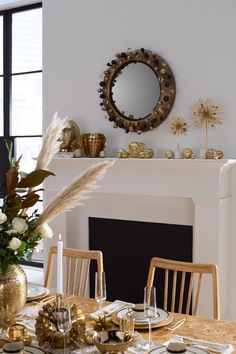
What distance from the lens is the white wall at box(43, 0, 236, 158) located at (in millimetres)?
3641

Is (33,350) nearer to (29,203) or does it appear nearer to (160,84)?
(29,203)

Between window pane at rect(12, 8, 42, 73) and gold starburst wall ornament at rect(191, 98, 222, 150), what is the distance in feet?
6.88

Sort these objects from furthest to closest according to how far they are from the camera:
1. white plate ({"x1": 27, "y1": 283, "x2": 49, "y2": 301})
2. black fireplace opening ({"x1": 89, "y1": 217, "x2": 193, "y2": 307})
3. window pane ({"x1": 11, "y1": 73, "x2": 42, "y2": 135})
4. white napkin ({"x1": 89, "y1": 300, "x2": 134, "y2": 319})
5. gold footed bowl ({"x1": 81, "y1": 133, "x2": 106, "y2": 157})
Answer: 1. window pane ({"x1": 11, "y1": 73, "x2": 42, "y2": 135})
2. gold footed bowl ({"x1": 81, "y1": 133, "x2": 106, "y2": 157})
3. black fireplace opening ({"x1": 89, "y1": 217, "x2": 193, "y2": 307})
4. white plate ({"x1": 27, "y1": 283, "x2": 49, "y2": 301})
5. white napkin ({"x1": 89, "y1": 300, "x2": 134, "y2": 319})

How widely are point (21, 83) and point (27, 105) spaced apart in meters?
0.26

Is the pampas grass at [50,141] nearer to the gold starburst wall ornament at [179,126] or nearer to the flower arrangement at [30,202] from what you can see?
the flower arrangement at [30,202]

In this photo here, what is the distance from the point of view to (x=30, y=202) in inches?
72.3

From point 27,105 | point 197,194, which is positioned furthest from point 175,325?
point 27,105

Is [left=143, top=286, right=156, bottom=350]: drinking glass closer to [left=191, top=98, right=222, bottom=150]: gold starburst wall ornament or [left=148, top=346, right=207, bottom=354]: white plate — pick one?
[left=148, top=346, right=207, bottom=354]: white plate

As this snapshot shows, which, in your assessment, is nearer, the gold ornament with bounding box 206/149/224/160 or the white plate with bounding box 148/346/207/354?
the white plate with bounding box 148/346/207/354

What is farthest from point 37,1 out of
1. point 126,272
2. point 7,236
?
point 7,236

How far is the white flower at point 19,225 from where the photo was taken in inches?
69.3

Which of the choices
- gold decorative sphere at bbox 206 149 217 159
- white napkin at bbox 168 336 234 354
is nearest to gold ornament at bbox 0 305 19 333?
white napkin at bbox 168 336 234 354

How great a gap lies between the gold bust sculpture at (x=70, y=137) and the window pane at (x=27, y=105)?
907mm

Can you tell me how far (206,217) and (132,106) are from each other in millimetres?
1101
